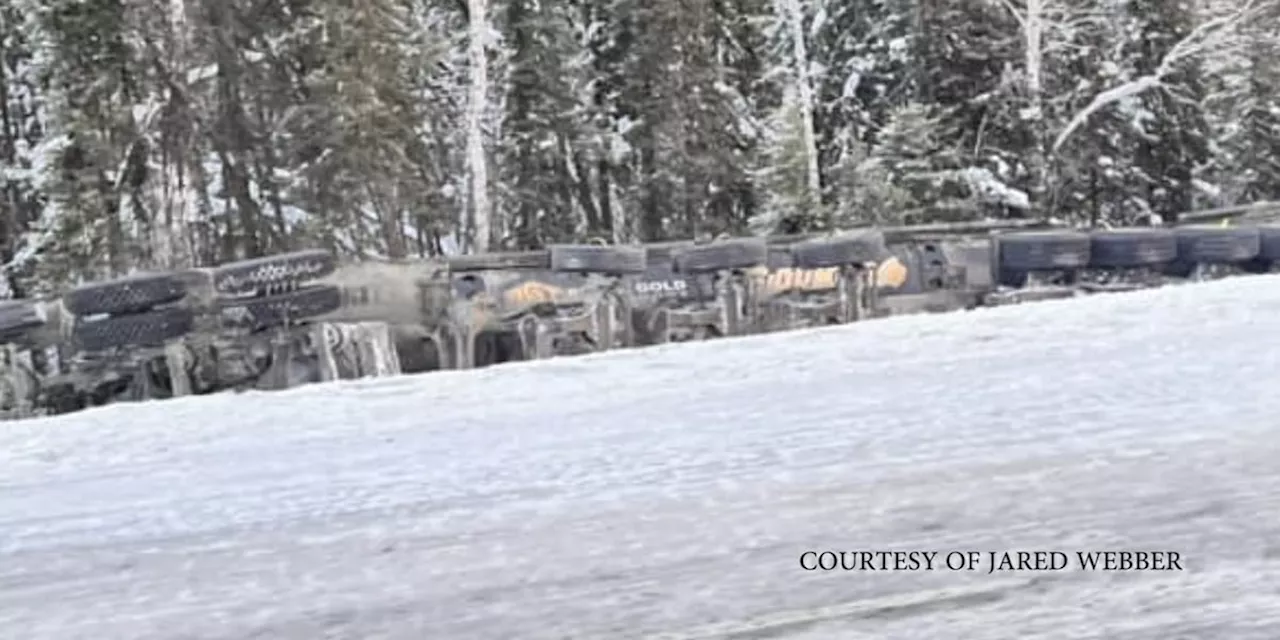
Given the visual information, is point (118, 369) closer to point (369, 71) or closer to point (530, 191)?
point (369, 71)

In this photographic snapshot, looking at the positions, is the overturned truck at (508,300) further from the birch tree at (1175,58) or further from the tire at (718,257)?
the birch tree at (1175,58)

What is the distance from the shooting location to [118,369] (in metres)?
7.98

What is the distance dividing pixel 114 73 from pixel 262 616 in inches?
592

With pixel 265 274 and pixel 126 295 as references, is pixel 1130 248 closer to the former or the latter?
pixel 265 274

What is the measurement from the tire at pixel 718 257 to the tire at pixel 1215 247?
3.92m

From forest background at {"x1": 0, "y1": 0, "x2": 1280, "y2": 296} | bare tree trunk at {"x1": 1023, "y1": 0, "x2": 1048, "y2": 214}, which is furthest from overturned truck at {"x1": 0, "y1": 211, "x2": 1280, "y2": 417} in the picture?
bare tree trunk at {"x1": 1023, "y1": 0, "x2": 1048, "y2": 214}

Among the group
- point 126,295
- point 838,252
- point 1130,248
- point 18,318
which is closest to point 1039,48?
point 1130,248

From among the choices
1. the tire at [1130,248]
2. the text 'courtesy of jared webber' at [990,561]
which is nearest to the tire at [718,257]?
the tire at [1130,248]

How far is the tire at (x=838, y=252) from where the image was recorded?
10062 mm

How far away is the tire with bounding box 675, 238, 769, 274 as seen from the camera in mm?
9750

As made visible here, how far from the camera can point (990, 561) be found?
3.46m

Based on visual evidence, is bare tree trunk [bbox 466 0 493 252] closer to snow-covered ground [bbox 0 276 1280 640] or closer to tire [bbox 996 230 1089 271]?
tire [bbox 996 230 1089 271]

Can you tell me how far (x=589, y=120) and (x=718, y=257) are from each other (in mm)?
10370

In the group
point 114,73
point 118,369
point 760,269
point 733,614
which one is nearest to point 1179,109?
point 760,269
